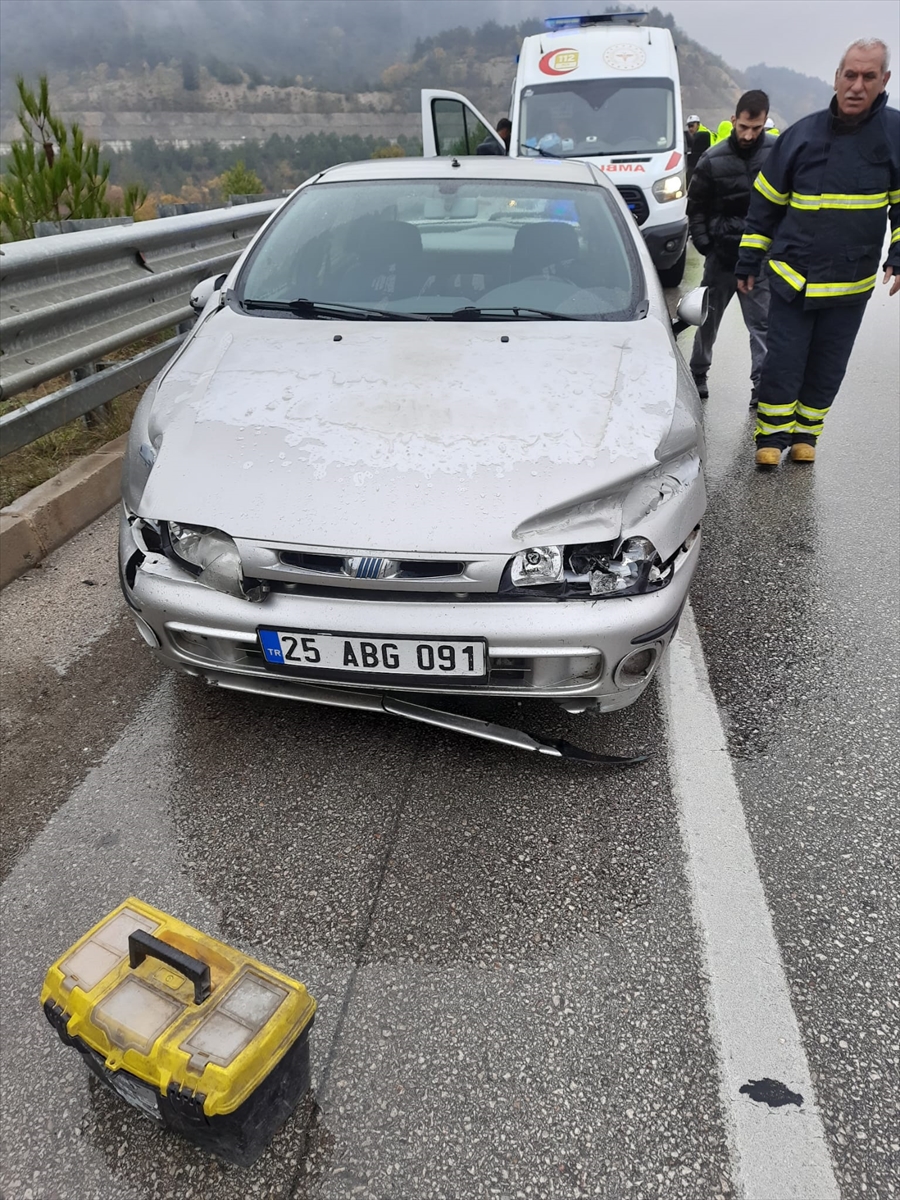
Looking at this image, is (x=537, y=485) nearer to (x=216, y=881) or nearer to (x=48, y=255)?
(x=216, y=881)

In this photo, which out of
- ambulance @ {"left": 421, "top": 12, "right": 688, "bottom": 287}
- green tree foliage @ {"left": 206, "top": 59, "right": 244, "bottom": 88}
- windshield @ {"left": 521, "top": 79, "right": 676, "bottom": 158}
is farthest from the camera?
green tree foliage @ {"left": 206, "top": 59, "right": 244, "bottom": 88}

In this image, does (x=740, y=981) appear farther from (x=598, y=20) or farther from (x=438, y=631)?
(x=598, y=20)

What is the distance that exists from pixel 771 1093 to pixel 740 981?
0.85ft

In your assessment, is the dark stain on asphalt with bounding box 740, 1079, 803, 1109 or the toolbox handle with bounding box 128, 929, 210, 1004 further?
the dark stain on asphalt with bounding box 740, 1079, 803, 1109

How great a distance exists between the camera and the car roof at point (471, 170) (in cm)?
383

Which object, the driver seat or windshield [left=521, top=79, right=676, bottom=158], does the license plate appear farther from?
windshield [left=521, top=79, right=676, bottom=158]

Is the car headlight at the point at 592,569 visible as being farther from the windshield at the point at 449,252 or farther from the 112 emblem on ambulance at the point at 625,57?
the 112 emblem on ambulance at the point at 625,57

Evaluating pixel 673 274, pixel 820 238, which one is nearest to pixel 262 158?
pixel 673 274

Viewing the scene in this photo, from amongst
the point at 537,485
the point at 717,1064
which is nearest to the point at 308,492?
the point at 537,485

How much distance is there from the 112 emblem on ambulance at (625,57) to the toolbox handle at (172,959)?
1117cm

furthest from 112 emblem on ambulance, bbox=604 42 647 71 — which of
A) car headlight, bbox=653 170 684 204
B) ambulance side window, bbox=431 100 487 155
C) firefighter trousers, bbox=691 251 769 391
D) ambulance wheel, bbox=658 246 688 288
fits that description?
firefighter trousers, bbox=691 251 769 391

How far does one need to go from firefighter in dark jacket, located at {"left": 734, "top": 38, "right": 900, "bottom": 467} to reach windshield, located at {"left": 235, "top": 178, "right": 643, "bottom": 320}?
3.84ft

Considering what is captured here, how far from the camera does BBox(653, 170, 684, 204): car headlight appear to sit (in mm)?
9023

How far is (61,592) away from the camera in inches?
139
